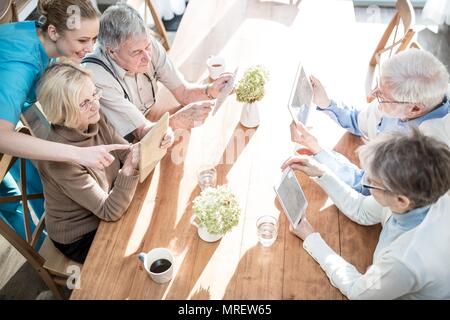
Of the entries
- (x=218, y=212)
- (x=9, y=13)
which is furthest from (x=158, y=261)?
(x=9, y=13)

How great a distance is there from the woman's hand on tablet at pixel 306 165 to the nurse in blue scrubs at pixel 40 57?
709mm

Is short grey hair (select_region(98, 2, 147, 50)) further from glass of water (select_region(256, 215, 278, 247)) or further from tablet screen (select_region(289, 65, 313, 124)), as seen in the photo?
glass of water (select_region(256, 215, 278, 247))

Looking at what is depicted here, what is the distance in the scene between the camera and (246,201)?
172cm

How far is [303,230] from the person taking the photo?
1554 mm

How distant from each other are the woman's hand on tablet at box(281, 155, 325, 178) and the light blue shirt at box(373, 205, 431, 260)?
34 cm

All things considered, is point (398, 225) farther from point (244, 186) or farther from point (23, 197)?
point (23, 197)

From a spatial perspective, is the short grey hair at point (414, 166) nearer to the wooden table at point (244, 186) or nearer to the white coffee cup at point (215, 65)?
the wooden table at point (244, 186)

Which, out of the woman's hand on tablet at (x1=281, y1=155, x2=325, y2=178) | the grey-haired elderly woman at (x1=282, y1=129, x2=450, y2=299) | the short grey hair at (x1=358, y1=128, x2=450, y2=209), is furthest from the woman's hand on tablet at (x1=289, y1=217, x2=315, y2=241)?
A: the short grey hair at (x1=358, y1=128, x2=450, y2=209)

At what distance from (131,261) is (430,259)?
101 cm

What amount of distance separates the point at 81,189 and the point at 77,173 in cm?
7

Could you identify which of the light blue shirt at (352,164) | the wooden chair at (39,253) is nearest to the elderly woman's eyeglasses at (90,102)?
the wooden chair at (39,253)

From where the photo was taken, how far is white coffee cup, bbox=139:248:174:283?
1.48m
